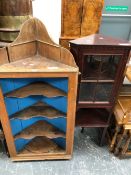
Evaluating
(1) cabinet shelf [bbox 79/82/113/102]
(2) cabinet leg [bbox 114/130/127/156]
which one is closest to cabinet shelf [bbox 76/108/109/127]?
(2) cabinet leg [bbox 114/130/127/156]

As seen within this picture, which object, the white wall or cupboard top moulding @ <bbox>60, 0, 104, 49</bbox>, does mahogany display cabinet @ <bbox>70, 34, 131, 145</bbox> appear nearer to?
cupboard top moulding @ <bbox>60, 0, 104, 49</bbox>

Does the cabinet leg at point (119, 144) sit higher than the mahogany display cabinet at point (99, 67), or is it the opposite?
the mahogany display cabinet at point (99, 67)

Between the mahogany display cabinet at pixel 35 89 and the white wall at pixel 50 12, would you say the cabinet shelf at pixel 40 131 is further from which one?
the white wall at pixel 50 12

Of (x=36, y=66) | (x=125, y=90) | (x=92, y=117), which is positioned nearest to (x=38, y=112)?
(x=36, y=66)

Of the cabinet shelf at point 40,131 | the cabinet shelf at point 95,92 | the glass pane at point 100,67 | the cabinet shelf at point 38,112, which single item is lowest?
the cabinet shelf at point 40,131

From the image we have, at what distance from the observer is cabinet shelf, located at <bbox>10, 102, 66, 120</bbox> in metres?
1.57

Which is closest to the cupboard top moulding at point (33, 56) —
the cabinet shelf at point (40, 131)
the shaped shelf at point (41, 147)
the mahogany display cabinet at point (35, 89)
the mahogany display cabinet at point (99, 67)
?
the mahogany display cabinet at point (35, 89)

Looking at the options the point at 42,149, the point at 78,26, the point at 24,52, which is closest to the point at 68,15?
the point at 78,26

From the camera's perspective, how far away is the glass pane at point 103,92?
1.50 meters

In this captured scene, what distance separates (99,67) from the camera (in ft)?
4.60

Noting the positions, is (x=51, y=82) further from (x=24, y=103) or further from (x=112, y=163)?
(x=112, y=163)

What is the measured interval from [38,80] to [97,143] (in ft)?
3.83

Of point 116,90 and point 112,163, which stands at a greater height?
point 116,90

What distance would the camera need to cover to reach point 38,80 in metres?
1.52
